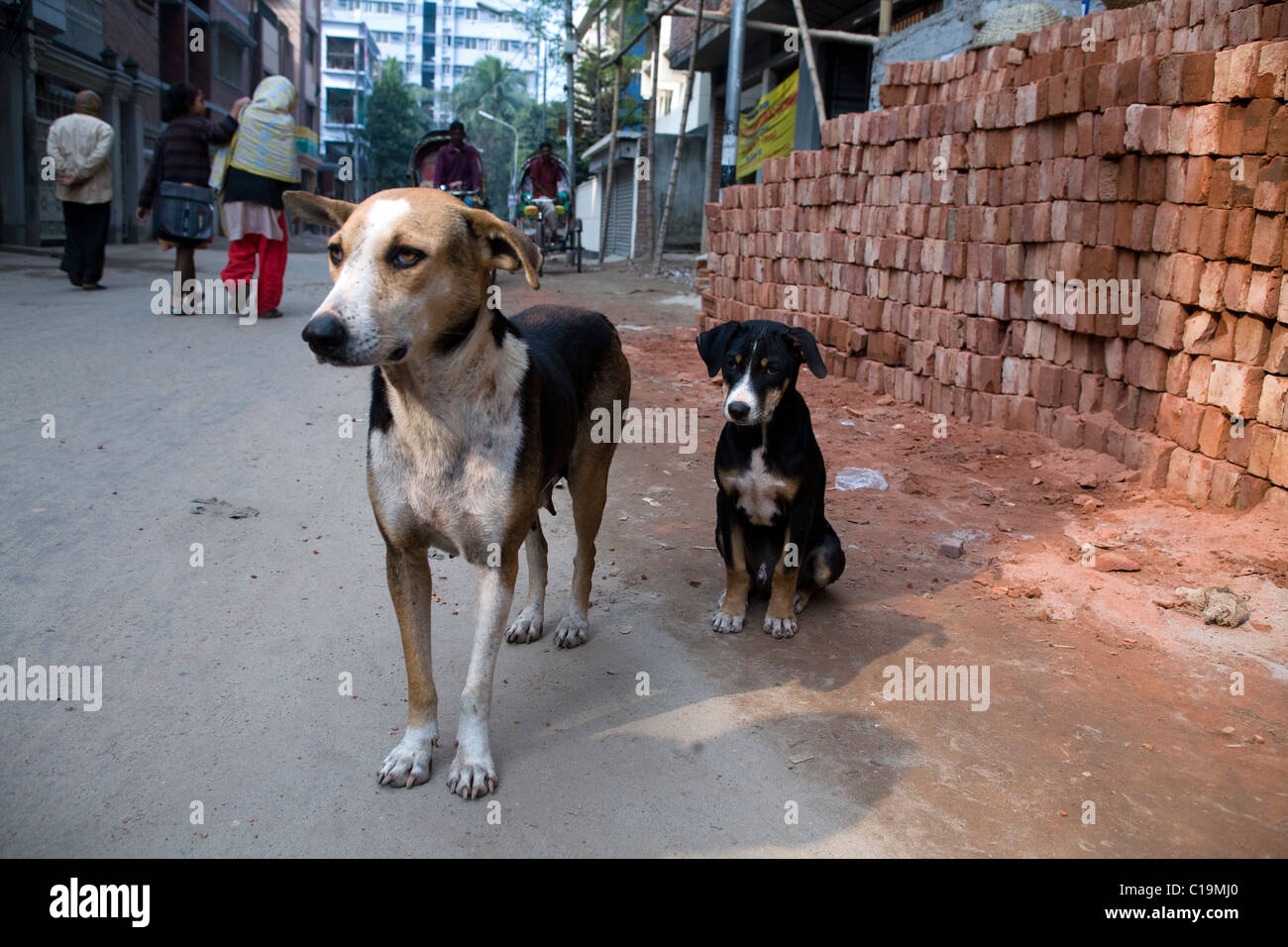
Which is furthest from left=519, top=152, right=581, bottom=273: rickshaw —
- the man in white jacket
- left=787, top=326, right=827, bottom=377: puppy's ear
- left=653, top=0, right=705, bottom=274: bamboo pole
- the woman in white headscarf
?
left=787, top=326, right=827, bottom=377: puppy's ear

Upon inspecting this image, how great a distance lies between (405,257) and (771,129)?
51.3 feet

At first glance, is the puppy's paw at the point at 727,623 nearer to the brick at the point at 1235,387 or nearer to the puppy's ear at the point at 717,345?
the puppy's ear at the point at 717,345

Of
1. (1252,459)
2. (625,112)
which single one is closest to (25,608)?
(1252,459)

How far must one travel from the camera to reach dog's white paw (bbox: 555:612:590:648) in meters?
3.83

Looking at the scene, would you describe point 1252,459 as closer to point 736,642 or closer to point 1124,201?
point 1124,201

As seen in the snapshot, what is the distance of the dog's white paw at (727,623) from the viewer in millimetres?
4051

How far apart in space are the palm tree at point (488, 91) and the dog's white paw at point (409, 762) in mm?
86946

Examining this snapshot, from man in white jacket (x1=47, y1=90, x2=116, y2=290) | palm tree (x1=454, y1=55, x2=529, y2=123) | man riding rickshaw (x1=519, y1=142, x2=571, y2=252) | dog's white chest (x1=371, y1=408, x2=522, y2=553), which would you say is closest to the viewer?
dog's white chest (x1=371, y1=408, x2=522, y2=553)

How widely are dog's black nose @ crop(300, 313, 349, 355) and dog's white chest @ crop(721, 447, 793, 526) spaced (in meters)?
2.03

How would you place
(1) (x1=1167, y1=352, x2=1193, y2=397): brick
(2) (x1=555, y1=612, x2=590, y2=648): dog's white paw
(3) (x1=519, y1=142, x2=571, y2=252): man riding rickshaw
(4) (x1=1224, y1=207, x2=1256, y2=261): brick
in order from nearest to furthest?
(2) (x1=555, y1=612, x2=590, y2=648): dog's white paw, (4) (x1=1224, y1=207, x2=1256, y2=261): brick, (1) (x1=1167, y1=352, x2=1193, y2=397): brick, (3) (x1=519, y1=142, x2=571, y2=252): man riding rickshaw

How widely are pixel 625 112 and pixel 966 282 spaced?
33969 millimetres

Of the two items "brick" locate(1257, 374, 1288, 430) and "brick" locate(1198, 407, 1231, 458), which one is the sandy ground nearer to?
"brick" locate(1198, 407, 1231, 458)

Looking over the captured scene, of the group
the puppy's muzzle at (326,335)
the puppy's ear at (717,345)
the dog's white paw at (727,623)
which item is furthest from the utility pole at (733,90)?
the puppy's muzzle at (326,335)

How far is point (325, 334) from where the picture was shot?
2340 millimetres
